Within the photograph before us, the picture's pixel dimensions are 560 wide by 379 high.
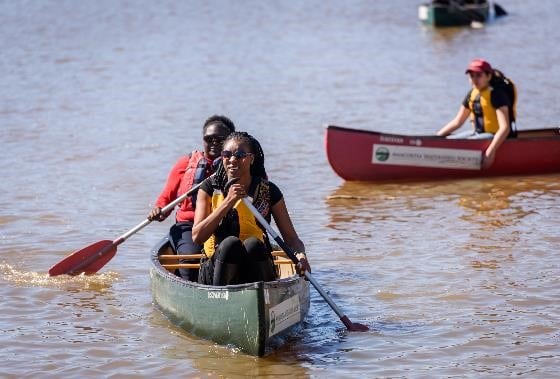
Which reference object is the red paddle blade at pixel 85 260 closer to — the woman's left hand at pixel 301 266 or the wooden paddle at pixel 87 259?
the wooden paddle at pixel 87 259

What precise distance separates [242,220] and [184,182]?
1.20m

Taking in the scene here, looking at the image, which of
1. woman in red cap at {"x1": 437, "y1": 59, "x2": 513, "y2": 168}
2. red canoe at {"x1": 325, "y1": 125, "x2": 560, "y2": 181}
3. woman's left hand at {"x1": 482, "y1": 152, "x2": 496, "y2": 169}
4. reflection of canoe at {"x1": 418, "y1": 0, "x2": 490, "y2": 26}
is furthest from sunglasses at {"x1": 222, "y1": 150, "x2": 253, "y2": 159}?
reflection of canoe at {"x1": 418, "y1": 0, "x2": 490, "y2": 26}

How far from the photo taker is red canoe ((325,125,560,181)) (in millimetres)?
12078

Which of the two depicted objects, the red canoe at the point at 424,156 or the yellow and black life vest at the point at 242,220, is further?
the red canoe at the point at 424,156

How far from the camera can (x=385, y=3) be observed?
115ft

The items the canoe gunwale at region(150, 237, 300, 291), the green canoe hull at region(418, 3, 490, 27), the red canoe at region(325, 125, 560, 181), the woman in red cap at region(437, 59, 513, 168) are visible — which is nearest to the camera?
the canoe gunwale at region(150, 237, 300, 291)

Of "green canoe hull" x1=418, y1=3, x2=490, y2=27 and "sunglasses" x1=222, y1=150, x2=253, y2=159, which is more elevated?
"green canoe hull" x1=418, y1=3, x2=490, y2=27

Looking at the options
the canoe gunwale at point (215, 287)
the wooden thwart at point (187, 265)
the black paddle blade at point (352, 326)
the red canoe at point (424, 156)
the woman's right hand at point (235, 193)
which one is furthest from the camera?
the red canoe at point (424, 156)

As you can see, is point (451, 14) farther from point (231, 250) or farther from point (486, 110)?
point (231, 250)

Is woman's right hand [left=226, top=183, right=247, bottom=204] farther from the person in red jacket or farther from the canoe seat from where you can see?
the person in red jacket

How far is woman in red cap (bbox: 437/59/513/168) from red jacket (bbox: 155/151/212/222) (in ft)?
13.6

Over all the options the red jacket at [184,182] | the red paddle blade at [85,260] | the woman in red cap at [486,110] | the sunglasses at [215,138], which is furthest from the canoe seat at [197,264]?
the woman in red cap at [486,110]

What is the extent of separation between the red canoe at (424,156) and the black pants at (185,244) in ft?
13.0

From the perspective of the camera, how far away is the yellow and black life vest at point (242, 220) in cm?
727
